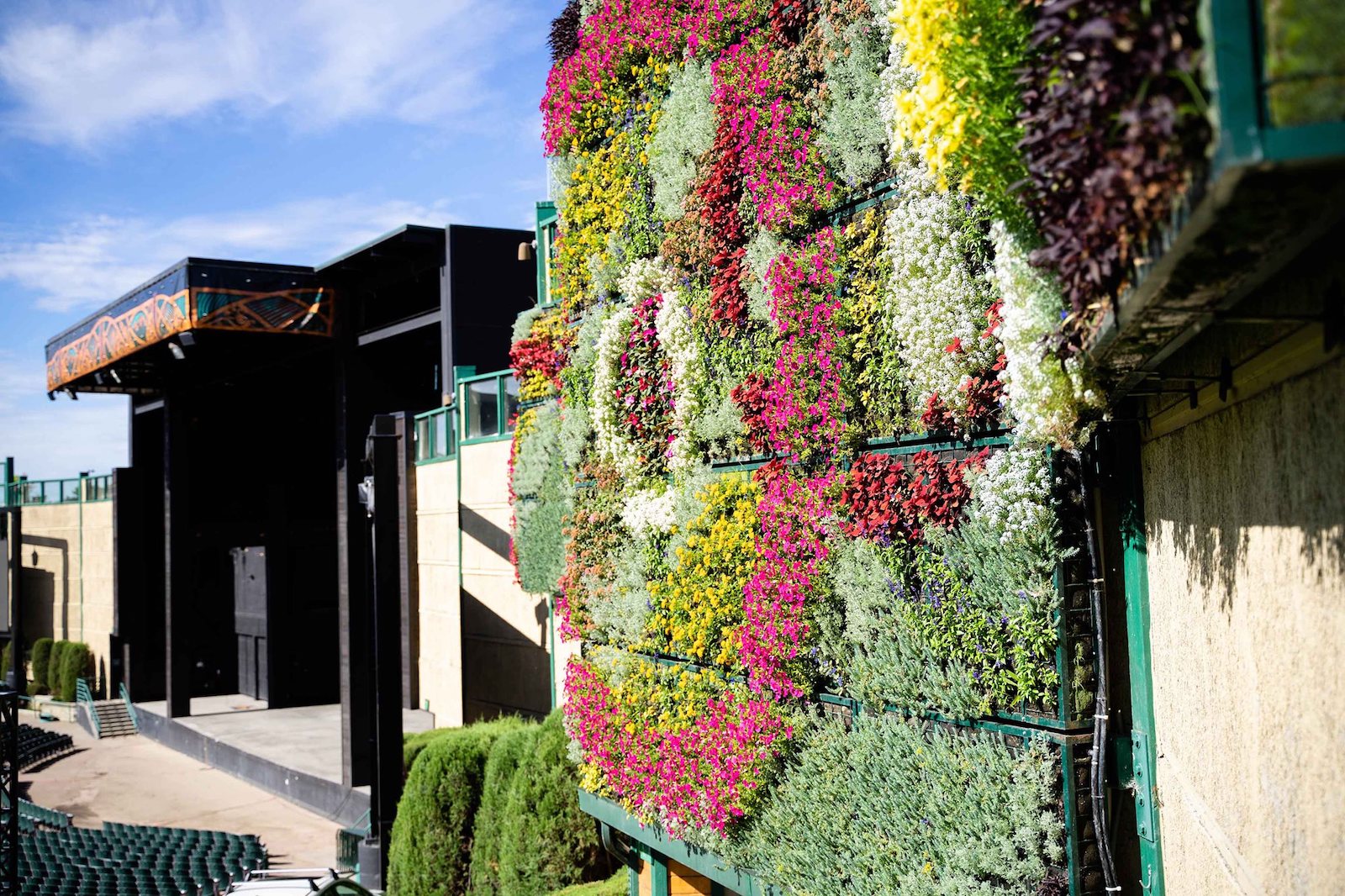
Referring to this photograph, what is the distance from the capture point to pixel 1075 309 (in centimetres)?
365

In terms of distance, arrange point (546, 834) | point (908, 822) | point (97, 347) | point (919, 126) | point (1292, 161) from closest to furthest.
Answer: point (1292, 161) < point (919, 126) < point (908, 822) < point (546, 834) < point (97, 347)

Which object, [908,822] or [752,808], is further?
[752,808]

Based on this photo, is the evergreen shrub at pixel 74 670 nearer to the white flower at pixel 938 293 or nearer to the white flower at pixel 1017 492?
the white flower at pixel 938 293

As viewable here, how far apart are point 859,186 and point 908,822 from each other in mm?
3549

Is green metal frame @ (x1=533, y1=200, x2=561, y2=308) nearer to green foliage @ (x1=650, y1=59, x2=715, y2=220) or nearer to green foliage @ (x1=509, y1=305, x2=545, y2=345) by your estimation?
green foliage @ (x1=509, y1=305, x2=545, y2=345)

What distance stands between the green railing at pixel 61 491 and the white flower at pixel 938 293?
4080 cm

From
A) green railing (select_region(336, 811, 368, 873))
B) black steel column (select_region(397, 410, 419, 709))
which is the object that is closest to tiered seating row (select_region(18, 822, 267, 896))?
green railing (select_region(336, 811, 368, 873))

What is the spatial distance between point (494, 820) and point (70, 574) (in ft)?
124

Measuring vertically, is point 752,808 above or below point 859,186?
below

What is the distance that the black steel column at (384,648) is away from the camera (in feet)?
56.7

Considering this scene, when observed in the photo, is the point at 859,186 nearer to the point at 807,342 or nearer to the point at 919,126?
the point at 807,342

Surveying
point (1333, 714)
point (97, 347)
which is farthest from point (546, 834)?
point (97, 347)

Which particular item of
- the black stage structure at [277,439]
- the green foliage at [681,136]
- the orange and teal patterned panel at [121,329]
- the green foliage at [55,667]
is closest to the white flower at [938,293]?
the green foliage at [681,136]

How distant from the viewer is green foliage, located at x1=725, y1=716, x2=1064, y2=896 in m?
5.22
